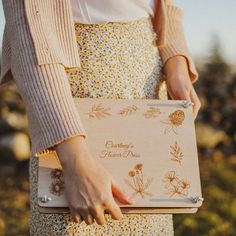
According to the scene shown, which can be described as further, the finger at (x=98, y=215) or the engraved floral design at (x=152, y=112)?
the engraved floral design at (x=152, y=112)

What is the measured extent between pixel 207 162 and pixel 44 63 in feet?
14.2

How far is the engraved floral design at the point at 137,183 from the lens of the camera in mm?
1535

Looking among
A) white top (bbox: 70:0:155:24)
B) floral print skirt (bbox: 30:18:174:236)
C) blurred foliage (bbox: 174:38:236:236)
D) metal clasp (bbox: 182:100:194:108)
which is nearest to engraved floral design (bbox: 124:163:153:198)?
floral print skirt (bbox: 30:18:174:236)

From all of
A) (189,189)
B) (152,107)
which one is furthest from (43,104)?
(189,189)

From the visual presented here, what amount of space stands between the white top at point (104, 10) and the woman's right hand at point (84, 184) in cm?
31

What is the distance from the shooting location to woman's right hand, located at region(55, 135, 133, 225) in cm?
142

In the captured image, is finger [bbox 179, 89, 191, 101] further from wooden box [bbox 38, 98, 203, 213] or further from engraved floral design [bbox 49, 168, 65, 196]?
engraved floral design [bbox 49, 168, 65, 196]

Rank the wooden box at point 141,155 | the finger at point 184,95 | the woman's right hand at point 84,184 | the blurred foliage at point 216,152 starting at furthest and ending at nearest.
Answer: the blurred foliage at point 216,152
the finger at point 184,95
the wooden box at point 141,155
the woman's right hand at point 84,184

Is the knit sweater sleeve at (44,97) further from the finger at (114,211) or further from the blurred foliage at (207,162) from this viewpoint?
the blurred foliage at (207,162)

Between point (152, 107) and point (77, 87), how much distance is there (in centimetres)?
18

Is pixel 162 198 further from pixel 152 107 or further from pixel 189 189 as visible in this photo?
pixel 152 107

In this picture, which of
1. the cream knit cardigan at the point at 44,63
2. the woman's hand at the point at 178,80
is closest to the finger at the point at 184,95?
the woman's hand at the point at 178,80

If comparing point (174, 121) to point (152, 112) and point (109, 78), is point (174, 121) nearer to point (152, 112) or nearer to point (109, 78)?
point (152, 112)

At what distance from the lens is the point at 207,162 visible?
566 centimetres
